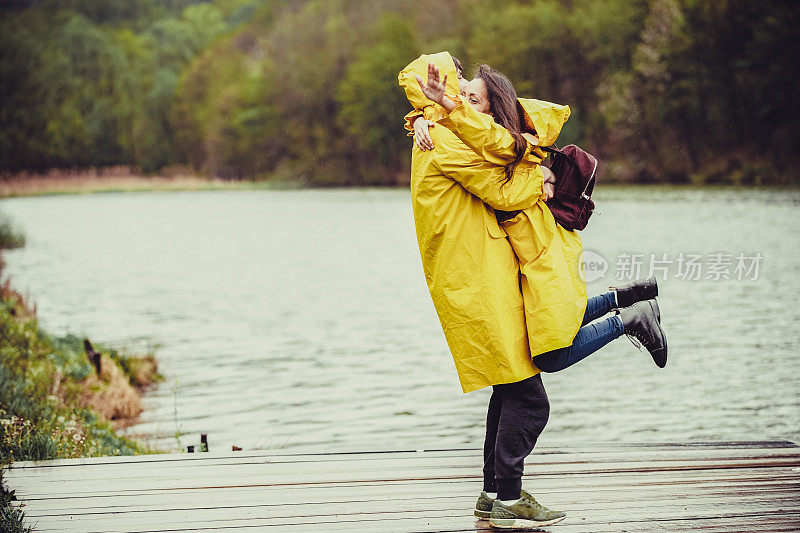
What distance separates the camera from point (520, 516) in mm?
3373

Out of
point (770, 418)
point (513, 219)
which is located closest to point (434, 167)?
point (513, 219)

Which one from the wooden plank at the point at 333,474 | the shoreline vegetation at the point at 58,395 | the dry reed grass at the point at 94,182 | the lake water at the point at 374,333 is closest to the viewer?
the wooden plank at the point at 333,474

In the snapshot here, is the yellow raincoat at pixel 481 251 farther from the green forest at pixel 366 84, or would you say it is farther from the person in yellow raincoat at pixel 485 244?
the green forest at pixel 366 84

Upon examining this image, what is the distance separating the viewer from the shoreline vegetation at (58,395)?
4840 millimetres

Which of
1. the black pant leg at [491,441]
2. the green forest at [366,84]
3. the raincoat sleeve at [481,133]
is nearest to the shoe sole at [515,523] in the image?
the black pant leg at [491,441]

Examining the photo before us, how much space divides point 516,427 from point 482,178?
88 centimetres

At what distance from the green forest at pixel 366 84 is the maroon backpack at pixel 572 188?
3737 cm

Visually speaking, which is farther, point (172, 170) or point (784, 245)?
point (172, 170)

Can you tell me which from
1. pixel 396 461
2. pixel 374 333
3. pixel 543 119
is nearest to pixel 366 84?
pixel 374 333

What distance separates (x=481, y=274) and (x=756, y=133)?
4202 centimetres

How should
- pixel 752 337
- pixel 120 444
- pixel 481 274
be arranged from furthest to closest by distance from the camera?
pixel 752 337
pixel 120 444
pixel 481 274

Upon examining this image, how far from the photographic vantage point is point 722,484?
12.6ft

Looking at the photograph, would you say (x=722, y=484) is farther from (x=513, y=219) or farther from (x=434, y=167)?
(x=434, y=167)

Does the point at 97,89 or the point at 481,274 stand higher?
the point at 97,89
